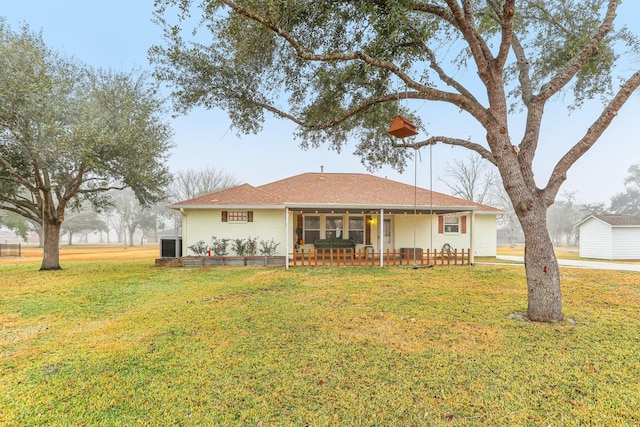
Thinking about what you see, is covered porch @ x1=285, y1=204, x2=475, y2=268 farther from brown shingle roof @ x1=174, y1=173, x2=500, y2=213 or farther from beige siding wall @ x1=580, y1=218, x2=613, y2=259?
beige siding wall @ x1=580, y1=218, x2=613, y2=259

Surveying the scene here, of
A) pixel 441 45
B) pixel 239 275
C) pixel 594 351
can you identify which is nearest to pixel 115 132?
pixel 239 275

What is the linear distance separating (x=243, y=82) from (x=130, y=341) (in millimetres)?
5557

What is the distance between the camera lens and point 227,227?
44.1 ft

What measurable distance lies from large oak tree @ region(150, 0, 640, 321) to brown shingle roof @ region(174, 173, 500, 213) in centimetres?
514

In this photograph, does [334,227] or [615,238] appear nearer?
[334,227]

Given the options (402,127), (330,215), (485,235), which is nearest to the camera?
(402,127)

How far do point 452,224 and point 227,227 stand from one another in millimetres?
11916

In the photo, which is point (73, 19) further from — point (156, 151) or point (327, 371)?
point (327, 371)

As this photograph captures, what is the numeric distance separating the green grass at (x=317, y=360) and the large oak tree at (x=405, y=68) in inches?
63.5

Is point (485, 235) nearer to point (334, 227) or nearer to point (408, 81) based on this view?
point (334, 227)

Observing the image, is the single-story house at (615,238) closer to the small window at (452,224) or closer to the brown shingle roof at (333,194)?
the brown shingle roof at (333,194)

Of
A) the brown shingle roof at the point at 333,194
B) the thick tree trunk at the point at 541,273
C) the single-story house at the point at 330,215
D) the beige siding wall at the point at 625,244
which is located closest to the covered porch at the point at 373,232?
the single-story house at the point at 330,215

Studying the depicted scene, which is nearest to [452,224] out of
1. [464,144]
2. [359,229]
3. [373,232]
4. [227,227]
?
[373,232]

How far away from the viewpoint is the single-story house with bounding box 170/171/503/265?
12836mm
